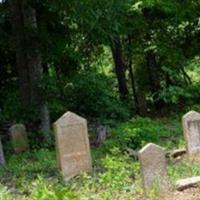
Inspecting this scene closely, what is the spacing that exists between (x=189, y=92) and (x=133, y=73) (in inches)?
241

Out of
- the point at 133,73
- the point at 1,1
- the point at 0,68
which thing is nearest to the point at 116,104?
the point at 1,1

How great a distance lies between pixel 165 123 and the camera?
57.9 ft

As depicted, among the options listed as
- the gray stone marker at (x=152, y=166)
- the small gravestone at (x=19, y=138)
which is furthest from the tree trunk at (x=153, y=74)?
the gray stone marker at (x=152, y=166)

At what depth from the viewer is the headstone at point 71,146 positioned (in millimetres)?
10781

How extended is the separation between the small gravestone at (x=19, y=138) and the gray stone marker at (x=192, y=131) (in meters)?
4.54

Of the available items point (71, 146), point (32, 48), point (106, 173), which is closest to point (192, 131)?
point (71, 146)

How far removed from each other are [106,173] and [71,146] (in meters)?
2.55

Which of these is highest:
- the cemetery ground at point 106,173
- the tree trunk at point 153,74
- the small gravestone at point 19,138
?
the tree trunk at point 153,74

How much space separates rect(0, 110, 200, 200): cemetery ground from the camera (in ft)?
25.2

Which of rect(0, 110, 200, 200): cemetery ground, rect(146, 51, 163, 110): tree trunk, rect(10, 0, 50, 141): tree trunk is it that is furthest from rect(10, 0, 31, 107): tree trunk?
rect(146, 51, 163, 110): tree trunk

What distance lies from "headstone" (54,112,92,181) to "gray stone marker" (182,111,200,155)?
2013mm

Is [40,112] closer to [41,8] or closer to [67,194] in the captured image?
[41,8]

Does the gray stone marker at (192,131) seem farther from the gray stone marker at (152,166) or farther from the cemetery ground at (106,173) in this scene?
the gray stone marker at (152,166)

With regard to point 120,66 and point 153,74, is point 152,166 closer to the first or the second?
point 153,74
